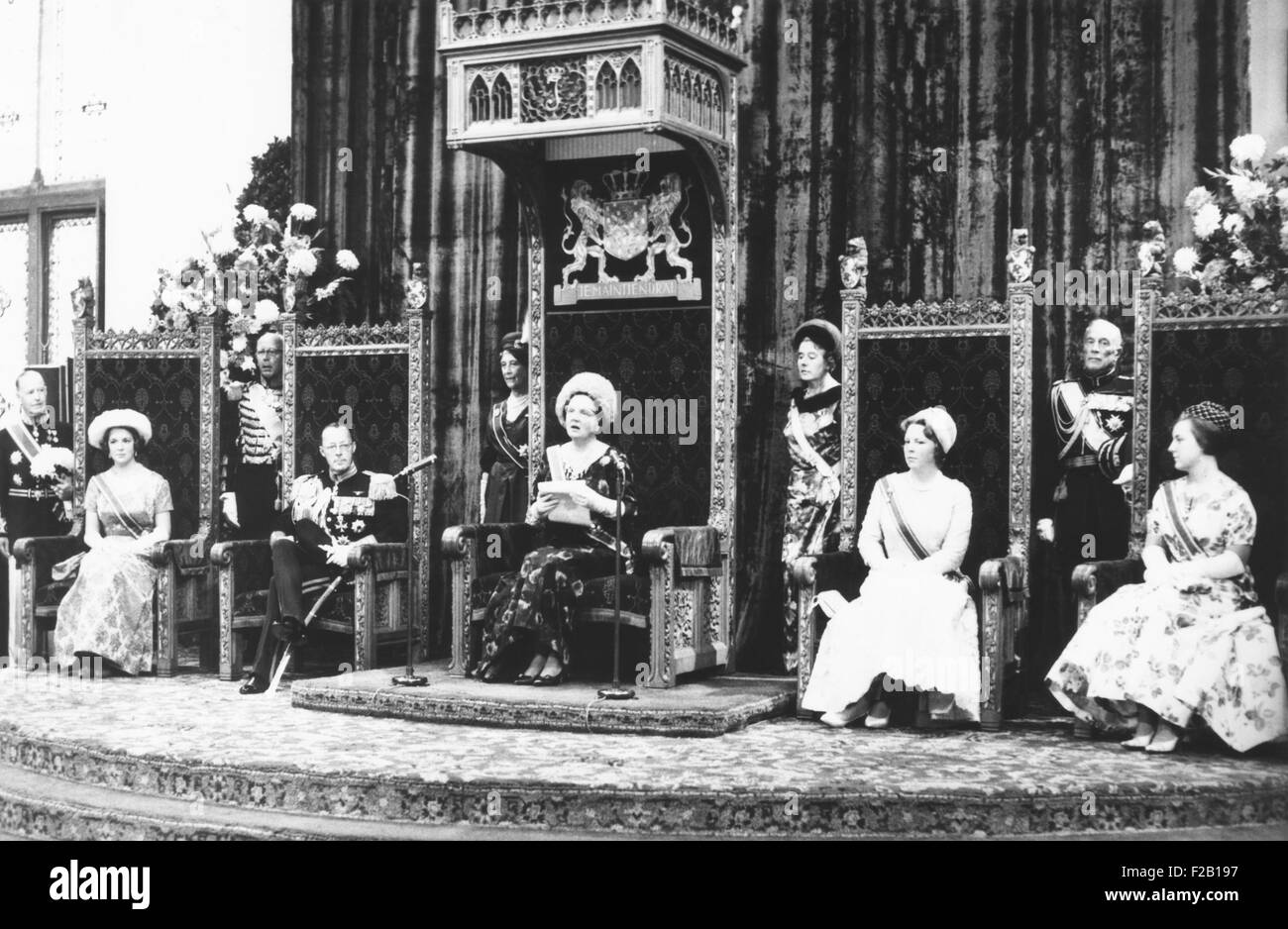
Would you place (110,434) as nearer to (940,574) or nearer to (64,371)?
(64,371)

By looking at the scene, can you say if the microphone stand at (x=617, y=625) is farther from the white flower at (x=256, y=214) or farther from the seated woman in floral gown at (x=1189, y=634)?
the white flower at (x=256, y=214)

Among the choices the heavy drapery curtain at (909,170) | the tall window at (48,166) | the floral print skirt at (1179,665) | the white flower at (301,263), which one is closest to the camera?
the floral print skirt at (1179,665)

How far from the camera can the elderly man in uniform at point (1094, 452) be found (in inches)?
252

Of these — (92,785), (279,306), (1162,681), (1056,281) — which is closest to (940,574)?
(1162,681)

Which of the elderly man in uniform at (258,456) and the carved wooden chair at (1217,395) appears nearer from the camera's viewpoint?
the carved wooden chair at (1217,395)

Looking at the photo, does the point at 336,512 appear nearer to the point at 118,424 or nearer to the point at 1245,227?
the point at 118,424

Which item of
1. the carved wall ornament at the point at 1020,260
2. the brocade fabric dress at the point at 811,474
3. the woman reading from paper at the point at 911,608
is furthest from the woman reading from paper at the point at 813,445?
the carved wall ornament at the point at 1020,260

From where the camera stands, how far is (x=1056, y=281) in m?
6.88

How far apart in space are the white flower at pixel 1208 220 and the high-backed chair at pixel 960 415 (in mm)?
624

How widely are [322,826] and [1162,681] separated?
2.66 metres

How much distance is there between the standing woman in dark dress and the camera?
7.67 metres

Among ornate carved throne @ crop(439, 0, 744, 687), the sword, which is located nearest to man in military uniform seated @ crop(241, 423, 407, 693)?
the sword

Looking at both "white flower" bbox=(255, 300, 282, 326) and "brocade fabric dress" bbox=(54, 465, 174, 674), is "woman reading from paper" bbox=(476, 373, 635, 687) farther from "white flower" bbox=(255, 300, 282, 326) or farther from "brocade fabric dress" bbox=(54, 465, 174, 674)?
"white flower" bbox=(255, 300, 282, 326)

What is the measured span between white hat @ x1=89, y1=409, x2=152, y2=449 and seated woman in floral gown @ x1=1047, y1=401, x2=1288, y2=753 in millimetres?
4249
